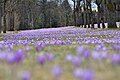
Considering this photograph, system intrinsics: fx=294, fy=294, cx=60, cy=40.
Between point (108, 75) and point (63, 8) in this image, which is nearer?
point (108, 75)

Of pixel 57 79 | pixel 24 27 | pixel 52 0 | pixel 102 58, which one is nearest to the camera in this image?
pixel 57 79

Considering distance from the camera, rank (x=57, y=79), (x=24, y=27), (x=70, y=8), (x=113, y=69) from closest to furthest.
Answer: (x=57, y=79) < (x=113, y=69) < (x=24, y=27) < (x=70, y=8)

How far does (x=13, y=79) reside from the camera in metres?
3.07

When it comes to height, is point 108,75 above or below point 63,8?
below

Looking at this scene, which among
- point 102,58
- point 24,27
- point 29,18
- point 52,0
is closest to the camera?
point 102,58

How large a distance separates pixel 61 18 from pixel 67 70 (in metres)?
121

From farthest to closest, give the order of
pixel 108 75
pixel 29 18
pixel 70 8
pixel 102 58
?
pixel 70 8 < pixel 29 18 < pixel 102 58 < pixel 108 75

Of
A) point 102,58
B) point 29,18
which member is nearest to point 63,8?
point 29,18

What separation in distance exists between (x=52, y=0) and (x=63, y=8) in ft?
20.4

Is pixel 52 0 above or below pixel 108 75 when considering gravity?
above

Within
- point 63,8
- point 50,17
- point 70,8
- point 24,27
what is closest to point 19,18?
point 24,27

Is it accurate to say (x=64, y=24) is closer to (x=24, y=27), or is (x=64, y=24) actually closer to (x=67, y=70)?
(x=24, y=27)

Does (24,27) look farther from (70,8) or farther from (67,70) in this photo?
(67,70)

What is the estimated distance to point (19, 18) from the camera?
98688 millimetres
